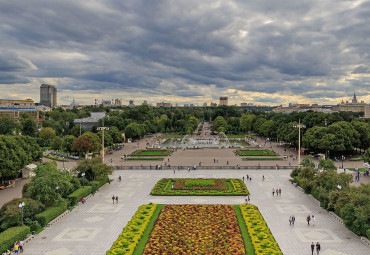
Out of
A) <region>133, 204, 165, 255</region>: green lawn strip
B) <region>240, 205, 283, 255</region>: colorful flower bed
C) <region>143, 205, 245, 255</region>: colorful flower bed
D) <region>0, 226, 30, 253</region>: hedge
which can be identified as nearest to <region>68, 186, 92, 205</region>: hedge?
<region>0, 226, 30, 253</region>: hedge

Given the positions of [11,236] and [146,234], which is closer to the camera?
[11,236]

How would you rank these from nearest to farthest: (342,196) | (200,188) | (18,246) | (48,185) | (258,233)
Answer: (18,246)
(258,233)
(342,196)
(48,185)
(200,188)

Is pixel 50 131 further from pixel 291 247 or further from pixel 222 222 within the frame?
pixel 291 247

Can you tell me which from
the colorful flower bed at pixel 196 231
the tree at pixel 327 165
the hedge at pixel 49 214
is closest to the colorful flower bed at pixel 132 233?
the colorful flower bed at pixel 196 231

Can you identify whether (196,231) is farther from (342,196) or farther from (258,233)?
(342,196)

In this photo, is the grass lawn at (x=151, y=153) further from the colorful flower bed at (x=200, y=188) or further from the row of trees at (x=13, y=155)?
the colorful flower bed at (x=200, y=188)

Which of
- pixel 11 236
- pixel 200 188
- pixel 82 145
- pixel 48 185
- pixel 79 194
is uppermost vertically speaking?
pixel 82 145

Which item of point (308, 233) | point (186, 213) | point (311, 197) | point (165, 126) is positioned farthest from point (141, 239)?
point (165, 126)

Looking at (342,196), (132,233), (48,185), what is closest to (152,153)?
(48,185)
